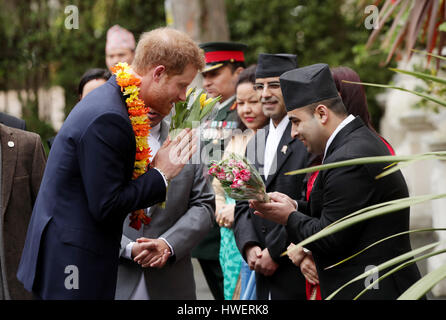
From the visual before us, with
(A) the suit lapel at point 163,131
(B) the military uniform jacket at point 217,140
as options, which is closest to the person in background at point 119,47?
(B) the military uniform jacket at point 217,140

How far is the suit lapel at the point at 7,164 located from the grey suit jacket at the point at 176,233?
30.5 inches

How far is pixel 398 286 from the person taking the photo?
3.05m

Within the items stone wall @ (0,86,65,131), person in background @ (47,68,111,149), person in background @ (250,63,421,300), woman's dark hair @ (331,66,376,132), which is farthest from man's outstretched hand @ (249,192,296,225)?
stone wall @ (0,86,65,131)

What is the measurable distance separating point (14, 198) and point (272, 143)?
1.74 m

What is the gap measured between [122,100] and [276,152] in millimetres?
1475

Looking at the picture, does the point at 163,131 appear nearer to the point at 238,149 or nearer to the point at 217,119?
the point at 238,149

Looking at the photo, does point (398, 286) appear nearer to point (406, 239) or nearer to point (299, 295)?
point (406, 239)

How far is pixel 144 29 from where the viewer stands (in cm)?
1642

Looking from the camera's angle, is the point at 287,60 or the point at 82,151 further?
the point at 287,60

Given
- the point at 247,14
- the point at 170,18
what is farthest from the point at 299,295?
the point at 247,14

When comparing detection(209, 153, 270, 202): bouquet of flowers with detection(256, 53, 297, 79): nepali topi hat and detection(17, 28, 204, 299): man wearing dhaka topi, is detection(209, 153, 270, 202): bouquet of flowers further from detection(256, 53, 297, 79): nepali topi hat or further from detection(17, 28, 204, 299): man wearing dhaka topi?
detection(256, 53, 297, 79): nepali topi hat

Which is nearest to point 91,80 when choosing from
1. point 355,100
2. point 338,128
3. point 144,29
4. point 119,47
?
point 119,47

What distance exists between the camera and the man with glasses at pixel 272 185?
415 centimetres

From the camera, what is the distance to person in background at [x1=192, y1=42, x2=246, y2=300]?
5281mm
